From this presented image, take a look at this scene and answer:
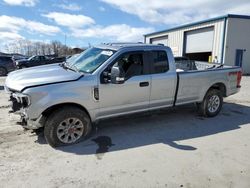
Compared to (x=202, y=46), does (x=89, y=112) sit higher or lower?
lower

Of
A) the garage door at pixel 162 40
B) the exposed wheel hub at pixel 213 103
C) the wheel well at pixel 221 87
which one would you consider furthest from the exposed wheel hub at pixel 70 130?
the garage door at pixel 162 40

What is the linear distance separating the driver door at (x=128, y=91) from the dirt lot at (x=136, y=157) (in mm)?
585

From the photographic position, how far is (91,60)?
5.30m

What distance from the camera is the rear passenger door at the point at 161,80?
553 centimetres

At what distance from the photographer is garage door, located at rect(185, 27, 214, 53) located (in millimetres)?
22247

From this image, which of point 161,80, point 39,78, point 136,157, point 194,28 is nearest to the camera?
point 136,157

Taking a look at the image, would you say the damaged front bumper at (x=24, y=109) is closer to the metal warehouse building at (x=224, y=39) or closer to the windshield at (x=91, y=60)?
the windshield at (x=91, y=60)

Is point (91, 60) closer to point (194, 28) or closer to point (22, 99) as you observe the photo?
point (22, 99)

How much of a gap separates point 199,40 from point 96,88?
69.2 ft

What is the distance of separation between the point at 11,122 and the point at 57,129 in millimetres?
2152

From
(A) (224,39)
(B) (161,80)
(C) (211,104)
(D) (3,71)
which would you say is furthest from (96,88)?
(D) (3,71)

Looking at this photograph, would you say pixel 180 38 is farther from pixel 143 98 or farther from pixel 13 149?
pixel 13 149

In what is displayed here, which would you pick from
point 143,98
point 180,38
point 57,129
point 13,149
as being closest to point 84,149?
point 57,129

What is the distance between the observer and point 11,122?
6.08m
